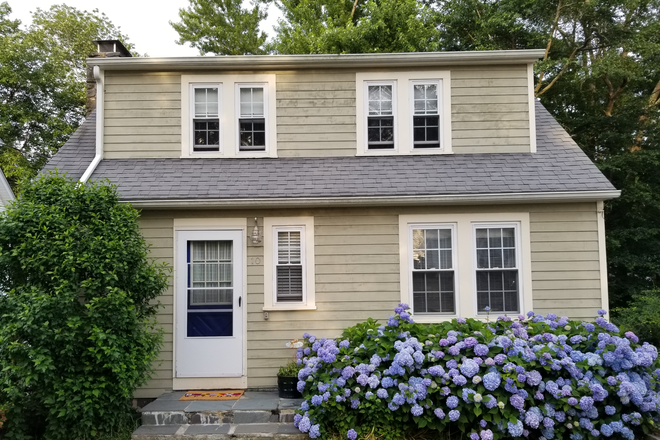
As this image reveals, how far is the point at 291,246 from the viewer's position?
6184 millimetres

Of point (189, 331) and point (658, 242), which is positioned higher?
point (658, 242)

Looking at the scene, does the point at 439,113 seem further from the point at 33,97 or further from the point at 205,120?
the point at 33,97

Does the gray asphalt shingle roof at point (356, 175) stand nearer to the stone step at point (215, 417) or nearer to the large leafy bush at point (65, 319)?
the large leafy bush at point (65, 319)

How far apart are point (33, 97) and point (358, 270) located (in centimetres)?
1991

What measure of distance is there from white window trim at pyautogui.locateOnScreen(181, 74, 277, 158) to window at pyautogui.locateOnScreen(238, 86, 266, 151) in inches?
3.1

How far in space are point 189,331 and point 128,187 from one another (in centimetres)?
224

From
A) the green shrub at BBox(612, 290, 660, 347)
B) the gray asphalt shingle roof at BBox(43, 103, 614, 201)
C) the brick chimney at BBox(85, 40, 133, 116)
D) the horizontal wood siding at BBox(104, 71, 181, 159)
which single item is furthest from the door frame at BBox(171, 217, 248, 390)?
the green shrub at BBox(612, 290, 660, 347)

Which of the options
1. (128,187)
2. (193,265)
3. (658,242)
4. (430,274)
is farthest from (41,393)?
(658,242)

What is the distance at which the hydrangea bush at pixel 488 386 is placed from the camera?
434 centimetres

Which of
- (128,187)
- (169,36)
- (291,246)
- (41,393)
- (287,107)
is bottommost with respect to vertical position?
(41,393)

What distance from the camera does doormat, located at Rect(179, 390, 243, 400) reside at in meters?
5.59

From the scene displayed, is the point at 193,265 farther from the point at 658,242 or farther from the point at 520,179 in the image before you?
the point at 658,242

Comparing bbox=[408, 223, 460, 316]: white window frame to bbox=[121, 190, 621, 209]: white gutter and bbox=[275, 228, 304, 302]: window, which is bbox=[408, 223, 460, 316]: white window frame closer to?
bbox=[121, 190, 621, 209]: white gutter

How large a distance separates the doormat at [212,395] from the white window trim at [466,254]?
2627 mm
